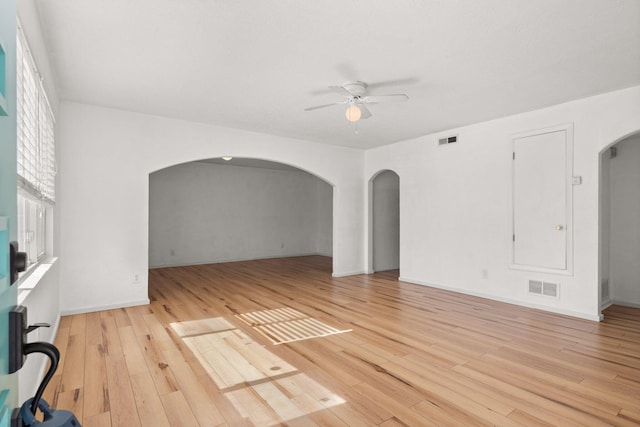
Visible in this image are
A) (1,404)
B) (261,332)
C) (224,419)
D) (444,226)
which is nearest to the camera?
(1,404)

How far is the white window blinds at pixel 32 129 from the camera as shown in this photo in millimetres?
2195

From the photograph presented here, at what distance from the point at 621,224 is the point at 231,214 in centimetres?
848

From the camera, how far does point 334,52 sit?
10.5 feet

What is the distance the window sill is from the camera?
222cm

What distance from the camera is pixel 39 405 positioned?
89cm

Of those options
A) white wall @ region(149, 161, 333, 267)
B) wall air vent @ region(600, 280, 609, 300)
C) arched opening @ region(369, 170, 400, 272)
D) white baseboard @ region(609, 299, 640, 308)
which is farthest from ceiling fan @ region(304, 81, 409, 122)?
white wall @ region(149, 161, 333, 267)

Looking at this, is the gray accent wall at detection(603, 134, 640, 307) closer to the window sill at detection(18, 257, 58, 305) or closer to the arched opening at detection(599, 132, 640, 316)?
the arched opening at detection(599, 132, 640, 316)

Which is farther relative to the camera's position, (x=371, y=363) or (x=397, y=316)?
(x=397, y=316)

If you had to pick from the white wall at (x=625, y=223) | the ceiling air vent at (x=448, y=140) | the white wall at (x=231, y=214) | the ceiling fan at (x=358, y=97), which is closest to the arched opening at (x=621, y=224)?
the white wall at (x=625, y=223)

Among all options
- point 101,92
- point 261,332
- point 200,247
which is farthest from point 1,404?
point 200,247

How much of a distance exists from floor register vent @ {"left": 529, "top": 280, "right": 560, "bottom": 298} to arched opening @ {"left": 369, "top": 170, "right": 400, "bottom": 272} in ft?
11.3

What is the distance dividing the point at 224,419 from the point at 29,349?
5.81 ft

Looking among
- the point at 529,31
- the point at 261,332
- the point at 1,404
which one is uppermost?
the point at 529,31

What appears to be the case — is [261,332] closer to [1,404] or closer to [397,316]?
[397,316]
